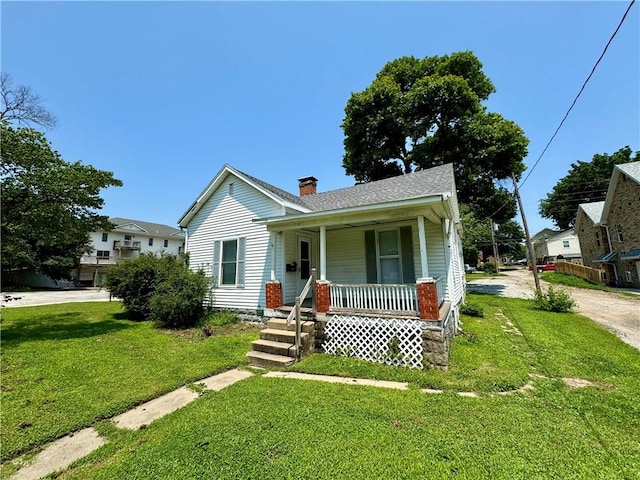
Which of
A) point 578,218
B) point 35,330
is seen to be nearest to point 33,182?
point 35,330

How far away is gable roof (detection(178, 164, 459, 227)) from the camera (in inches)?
344

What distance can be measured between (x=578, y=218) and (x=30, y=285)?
59865 mm

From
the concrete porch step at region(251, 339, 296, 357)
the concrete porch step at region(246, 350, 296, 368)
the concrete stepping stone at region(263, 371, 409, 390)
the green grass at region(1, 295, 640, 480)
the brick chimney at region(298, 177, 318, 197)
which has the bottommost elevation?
the concrete stepping stone at region(263, 371, 409, 390)

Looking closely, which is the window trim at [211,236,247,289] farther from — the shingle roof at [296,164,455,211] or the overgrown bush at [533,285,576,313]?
the overgrown bush at [533,285,576,313]

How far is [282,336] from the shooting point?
6422mm

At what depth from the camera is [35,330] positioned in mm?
8695

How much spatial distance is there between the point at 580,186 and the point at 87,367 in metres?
67.9

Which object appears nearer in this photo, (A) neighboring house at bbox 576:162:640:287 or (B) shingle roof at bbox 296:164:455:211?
(B) shingle roof at bbox 296:164:455:211

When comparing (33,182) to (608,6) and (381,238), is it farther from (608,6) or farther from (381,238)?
(608,6)

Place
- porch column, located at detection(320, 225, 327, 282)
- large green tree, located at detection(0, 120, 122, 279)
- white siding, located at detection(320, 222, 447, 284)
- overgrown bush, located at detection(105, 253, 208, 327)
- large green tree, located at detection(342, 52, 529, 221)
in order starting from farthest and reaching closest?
1. large green tree, located at detection(342, 52, 529, 221)
2. overgrown bush, located at detection(105, 253, 208, 327)
3. white siding, located at detection(320, 222, 447, 284)
4. large green tree, located at detection(0, 120, 122, 279)
5. porch column, located at detection(320, 225, 327, 282)

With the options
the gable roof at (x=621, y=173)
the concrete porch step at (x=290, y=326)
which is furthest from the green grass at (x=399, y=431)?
the gable roof at (x=621, y=173)

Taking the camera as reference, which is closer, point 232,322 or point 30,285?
point 232,322

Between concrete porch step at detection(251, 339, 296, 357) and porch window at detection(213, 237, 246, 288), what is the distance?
3690 mm

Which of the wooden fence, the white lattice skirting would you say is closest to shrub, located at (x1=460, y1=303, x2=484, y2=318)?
the white lattice skirting
